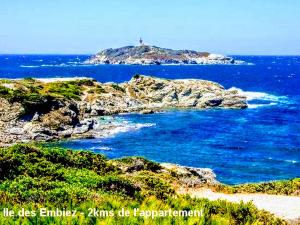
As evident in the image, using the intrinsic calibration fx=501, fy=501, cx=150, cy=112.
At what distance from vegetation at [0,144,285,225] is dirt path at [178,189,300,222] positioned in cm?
322

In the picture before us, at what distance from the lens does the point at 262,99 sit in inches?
5049

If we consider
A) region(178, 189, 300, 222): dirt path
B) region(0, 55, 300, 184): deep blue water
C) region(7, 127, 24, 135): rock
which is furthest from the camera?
region(7, 127, 24, 135): rock

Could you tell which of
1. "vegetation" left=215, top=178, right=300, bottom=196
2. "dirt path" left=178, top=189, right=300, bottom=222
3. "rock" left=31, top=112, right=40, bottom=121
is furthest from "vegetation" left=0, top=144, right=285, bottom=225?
"rock" left=31, top=112, right=40, bottom=121

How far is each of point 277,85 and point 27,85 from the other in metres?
108

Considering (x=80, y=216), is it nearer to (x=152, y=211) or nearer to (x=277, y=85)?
(x=152, y=211)

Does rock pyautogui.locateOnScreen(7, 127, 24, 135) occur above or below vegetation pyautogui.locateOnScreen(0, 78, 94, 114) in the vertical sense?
below

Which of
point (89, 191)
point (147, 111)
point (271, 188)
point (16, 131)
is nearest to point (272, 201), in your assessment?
point (271, 188)

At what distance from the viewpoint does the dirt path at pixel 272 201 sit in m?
23.6

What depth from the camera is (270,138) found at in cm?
7281

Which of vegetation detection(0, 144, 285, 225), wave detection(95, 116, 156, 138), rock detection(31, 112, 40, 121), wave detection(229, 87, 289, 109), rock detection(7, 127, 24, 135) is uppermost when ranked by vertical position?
vegetation detection(0, 144, 285, 225)

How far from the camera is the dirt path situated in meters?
23.6

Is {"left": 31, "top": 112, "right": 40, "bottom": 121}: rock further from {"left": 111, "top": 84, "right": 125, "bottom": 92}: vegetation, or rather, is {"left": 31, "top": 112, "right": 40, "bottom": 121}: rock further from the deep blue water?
{"left": 111, "top": 84, "right": 125, "bottom": 92}: vegetation

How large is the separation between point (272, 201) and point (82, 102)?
70.3 m

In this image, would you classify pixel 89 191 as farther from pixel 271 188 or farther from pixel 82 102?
pixel 82 102
